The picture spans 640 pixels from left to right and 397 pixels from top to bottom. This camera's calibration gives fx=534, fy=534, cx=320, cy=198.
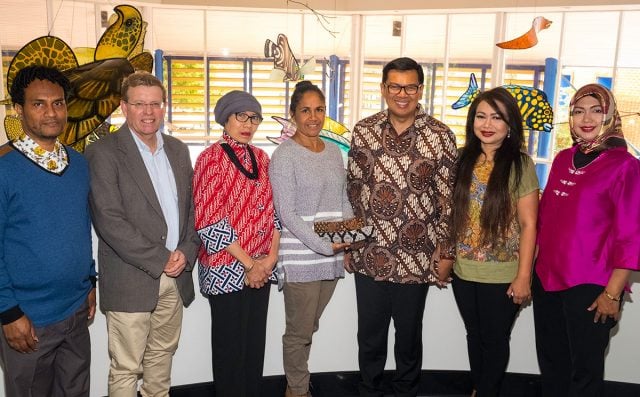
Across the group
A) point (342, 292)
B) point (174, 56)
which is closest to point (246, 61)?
point (174, 56)

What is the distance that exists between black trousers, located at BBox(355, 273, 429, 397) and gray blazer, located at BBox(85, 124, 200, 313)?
789mm

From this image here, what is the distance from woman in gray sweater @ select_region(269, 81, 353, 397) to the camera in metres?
2.13

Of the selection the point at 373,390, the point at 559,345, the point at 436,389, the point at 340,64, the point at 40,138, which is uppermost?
the point at 340,64

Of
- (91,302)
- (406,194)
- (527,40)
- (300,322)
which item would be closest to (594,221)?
(406,194)

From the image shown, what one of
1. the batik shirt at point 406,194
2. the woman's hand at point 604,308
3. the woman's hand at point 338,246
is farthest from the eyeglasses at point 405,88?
the woman's hand at point 604,308

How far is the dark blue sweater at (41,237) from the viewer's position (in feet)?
5.48

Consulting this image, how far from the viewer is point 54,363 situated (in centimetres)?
188

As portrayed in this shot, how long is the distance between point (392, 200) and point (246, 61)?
137 inches

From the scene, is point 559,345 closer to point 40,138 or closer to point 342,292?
point 342,292

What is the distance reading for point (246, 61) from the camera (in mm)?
5203

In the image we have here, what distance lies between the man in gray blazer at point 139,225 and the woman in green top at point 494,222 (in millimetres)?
1081

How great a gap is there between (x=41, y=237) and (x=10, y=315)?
26 centimetres

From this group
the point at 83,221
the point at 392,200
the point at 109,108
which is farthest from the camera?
the point at 109,108

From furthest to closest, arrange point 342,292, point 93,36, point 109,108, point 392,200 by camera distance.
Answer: point 93,36
point 109,108
point 342,292
point 392,200
